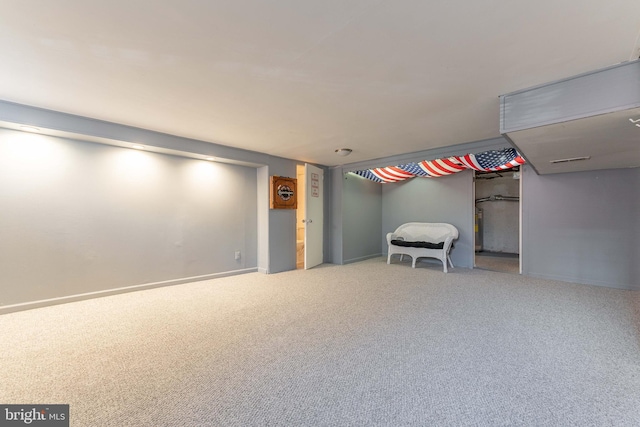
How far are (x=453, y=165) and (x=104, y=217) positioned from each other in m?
5.56

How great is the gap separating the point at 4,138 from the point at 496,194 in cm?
957

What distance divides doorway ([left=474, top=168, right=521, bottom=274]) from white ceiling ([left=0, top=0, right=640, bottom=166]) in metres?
5.21

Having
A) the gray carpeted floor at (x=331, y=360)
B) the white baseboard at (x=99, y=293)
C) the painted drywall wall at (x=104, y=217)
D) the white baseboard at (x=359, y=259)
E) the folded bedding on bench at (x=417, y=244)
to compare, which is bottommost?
the white baseboard at (x=359, y=259)

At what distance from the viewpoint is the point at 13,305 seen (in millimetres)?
3008

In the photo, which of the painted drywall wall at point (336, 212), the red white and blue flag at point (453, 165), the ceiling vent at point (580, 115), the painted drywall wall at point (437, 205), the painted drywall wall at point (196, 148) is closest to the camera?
the ceiling vent at point (580, 115)

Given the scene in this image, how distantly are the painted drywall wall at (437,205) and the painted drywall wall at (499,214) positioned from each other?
2448mm

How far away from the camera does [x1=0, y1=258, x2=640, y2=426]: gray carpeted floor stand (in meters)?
1.47

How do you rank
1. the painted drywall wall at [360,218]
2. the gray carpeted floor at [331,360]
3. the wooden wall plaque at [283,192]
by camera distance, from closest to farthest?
the gray carpeted floor at [331,360] → the wooden wall plaque at [283,192] → the painted drywall wall at [360,218]

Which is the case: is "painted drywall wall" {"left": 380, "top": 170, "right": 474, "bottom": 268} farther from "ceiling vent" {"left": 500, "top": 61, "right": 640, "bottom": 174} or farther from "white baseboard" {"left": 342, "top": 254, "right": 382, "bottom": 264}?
"ceiling vent" {"left": 500, "top": 61, "right": 640, "bottom": 174}

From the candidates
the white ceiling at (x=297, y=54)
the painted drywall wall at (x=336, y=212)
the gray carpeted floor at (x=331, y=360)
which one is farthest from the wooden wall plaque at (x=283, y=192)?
the gray carpeted floor at (x=331, y=360)

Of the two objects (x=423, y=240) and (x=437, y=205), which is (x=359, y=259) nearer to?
(x=423, y=240)

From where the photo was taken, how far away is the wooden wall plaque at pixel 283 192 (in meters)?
5.11

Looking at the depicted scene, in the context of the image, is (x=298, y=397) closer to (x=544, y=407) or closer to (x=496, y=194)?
(x=544, y=407)

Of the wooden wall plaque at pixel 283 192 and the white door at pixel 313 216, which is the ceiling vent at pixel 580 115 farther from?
the wooden wall plaque at pixel 283 192
